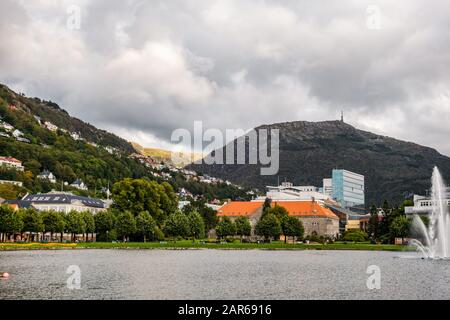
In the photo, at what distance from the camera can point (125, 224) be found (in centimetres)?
11725

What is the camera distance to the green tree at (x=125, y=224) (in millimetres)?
117000

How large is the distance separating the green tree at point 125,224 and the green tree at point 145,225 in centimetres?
156

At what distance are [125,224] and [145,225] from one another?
4.11m

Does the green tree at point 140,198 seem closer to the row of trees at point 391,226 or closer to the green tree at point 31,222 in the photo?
the green tree at point 31,222

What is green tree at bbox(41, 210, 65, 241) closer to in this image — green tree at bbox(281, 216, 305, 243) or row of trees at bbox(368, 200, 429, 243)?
green tree at bbox(281, 216, 305, 243)

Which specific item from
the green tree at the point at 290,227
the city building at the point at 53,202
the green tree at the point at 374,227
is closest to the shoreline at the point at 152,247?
the green tree at the point at 290,227

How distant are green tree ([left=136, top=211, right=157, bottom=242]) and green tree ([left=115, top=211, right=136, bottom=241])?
1562 millimetres

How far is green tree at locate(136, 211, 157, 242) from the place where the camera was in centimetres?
11881

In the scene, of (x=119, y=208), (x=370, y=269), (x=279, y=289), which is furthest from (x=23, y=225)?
(x=279, y=289)

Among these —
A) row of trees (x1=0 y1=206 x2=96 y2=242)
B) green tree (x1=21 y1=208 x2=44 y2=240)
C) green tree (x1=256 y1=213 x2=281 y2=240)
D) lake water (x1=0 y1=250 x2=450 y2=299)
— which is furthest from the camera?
green tree (x1=256 y1=213 x2=281 y2=240)

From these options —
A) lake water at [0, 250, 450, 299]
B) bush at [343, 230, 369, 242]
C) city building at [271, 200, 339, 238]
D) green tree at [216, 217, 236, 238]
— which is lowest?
lake water at [0, 250, 450, 299]

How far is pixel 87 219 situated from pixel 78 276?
78.9 m

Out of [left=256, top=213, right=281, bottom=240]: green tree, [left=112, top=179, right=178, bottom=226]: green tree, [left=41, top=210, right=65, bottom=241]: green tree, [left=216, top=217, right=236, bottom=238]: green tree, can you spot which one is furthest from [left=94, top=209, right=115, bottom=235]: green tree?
[left=256, top=213, right=281, bottom=240]: green tree
